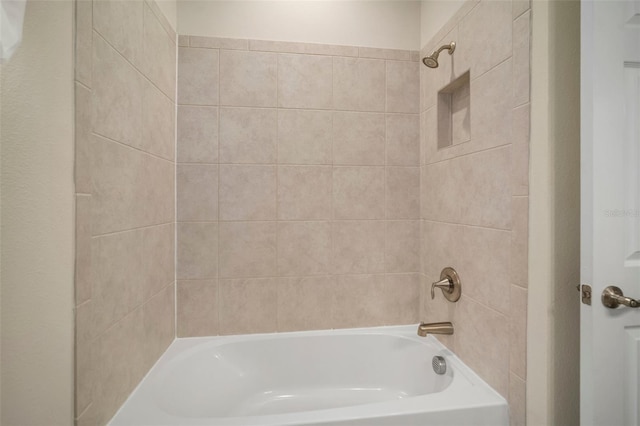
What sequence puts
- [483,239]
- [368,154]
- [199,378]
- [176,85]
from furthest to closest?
[368,154] → [176,85] → [199,378] → [483,239]

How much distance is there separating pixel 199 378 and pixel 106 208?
3.10 ft

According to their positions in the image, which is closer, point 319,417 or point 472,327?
point 319,417

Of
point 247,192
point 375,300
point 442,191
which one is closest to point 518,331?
point 442,191

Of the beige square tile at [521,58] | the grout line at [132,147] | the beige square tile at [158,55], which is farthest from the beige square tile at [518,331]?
the beige square tile at [158,55]

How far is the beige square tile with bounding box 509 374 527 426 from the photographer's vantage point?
3.50ft

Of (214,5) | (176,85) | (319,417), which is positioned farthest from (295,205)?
(214,5)

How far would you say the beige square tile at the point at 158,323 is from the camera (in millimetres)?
1374

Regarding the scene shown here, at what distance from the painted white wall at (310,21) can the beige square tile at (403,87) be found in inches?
4.7

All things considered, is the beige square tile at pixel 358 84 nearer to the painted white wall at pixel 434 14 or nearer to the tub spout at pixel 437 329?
the painted white wall at pixel 434 14

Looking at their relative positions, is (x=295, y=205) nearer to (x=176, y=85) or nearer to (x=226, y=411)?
(x=176, y=85)

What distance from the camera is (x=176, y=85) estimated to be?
1703 mm

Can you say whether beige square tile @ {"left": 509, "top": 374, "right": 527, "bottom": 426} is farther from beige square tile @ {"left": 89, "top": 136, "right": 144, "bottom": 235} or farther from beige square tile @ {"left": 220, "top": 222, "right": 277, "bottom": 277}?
beige square tile @ {"left": 89, "top": 136, "right": 144, "bottom": 235}

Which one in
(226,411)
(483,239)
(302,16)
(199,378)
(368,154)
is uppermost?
(302,16)

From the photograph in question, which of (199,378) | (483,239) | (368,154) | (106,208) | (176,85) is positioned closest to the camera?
(106,208)
